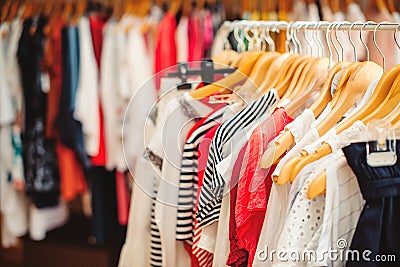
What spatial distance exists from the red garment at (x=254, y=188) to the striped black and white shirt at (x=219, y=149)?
47mm

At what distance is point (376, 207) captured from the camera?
78 cm

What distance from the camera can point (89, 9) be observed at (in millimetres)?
2328

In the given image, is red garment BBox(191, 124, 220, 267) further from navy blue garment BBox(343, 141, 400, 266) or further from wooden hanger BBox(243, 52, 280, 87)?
navy blue garment BBox(343, 141, 400, 266)

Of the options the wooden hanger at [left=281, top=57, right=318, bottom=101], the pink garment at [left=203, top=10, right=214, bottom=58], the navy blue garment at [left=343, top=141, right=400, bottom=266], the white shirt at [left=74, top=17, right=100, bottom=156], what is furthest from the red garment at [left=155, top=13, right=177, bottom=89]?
the navy blue garment at [left=343, top=141, right=400, bottom=266]

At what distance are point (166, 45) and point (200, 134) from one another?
991 mm

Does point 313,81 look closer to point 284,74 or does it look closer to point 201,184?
point 284,74

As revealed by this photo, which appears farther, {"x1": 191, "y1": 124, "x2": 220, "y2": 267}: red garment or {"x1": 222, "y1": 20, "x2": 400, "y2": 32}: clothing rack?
{"x1": 191, "y1": 124, "x2": 220, "y2": 267}: red garment

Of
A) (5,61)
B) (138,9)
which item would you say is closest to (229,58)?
(138,9)

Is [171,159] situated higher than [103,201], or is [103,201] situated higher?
[171,159]

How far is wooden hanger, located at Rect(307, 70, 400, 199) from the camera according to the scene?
2.68 feet

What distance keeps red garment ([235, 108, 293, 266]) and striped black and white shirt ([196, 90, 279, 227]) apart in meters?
0.05

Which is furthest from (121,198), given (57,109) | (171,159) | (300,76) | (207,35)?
(300,76)

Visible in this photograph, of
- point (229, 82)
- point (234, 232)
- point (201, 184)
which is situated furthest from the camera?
point (229, 82)

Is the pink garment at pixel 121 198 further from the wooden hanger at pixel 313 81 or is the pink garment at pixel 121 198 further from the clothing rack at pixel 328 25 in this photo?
the wooden hanger at pixel 313 81
